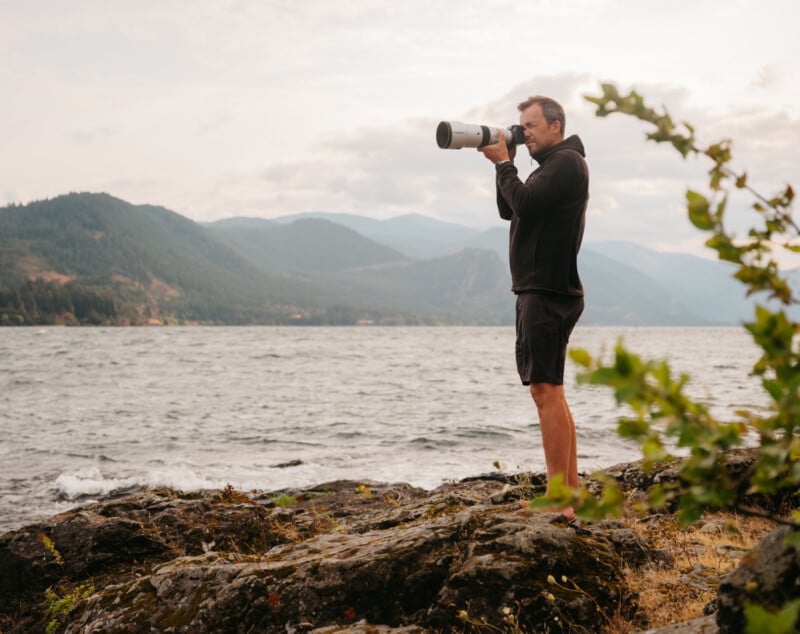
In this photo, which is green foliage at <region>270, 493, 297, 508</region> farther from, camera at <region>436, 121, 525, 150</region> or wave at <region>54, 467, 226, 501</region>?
camera at <region>436, 121, 525, 150</region>

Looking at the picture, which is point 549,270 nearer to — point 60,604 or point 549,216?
point 549,216

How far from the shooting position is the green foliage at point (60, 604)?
16.5ft

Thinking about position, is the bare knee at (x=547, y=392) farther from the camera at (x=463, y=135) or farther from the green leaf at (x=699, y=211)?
the green leaf at (x=699, y=211)

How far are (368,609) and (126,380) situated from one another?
31.9m

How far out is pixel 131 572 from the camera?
5.89 metres

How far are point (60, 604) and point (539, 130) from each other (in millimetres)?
5111

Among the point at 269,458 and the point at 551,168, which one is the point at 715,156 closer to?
the point at 551,168

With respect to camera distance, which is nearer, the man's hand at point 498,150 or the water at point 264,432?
the man's hand at point 498,150

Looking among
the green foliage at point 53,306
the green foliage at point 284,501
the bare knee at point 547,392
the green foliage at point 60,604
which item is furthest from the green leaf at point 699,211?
the green foliage at point 53,306

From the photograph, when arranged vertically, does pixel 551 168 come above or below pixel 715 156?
above

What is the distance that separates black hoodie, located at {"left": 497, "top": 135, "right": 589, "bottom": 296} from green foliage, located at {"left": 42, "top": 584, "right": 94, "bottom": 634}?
13.2 feet

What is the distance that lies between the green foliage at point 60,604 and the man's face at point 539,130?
463 cm

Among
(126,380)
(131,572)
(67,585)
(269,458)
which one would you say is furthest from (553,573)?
(126,380)

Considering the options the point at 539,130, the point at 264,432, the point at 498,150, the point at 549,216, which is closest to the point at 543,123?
the point at 539,130
